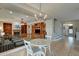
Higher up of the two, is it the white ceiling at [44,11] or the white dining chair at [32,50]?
the white ceiling at [44,11]

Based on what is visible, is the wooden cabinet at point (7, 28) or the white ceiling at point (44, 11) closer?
the white ceiling at point (44, 11)

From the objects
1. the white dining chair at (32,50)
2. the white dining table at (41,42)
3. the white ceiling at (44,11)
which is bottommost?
the white dining chair at (32,50)

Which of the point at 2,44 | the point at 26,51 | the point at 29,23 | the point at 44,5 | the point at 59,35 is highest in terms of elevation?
the point at 44,5

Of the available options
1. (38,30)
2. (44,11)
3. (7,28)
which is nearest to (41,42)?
(38,30)

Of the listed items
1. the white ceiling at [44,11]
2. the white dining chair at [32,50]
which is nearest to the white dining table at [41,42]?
the white dining chair at [32,50]

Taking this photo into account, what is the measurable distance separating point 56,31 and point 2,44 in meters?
1.71

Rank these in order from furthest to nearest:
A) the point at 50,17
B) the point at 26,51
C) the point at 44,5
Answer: the point at 50,17
the point at 26,51
the point at 44,5

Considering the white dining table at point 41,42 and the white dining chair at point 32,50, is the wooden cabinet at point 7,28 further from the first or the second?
the white dining table at point 41,42

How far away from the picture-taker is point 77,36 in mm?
3602

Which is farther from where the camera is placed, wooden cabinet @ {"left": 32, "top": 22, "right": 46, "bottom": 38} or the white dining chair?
wooden cabinet @ {"left": 32, "top": 22, "right": 46, "bottom": 38}

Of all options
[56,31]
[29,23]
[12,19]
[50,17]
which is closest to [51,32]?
[56,31]

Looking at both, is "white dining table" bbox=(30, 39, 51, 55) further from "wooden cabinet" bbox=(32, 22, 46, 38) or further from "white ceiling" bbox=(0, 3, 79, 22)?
"white ceiling" bbox=(0, 3, 79, 22)

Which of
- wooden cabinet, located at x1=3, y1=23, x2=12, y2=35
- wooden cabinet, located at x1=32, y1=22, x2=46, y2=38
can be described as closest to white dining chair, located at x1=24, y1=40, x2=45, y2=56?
wooden cabinet, located at x1=32, y1=22, x2=46, y2=38

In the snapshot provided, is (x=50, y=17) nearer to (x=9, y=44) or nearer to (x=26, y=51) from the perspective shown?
(x=26, y=51)
